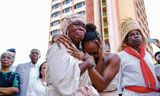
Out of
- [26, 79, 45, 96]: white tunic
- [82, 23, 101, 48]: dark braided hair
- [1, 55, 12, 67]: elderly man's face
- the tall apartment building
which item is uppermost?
the tall apartment building

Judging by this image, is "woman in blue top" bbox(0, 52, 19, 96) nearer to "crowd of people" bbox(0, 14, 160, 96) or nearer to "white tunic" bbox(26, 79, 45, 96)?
"crowd of people" bbox(0, 14, 160, 96)

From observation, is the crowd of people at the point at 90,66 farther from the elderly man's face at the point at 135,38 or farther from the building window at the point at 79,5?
the building window at the point at 79,5

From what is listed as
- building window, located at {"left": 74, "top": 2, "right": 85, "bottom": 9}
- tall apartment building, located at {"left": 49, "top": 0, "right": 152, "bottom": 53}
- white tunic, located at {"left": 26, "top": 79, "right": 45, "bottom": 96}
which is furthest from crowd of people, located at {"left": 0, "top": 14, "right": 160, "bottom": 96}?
building window, located at {"left": 74, "top": 2, "right": 85, "bottom": 9}

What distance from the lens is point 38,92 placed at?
5281 mm

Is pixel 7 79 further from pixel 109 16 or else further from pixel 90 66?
pixel 109 16

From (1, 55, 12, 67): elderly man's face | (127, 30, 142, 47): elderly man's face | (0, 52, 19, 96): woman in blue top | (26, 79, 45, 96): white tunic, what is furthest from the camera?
(26, 79, 45, 96): white tunic

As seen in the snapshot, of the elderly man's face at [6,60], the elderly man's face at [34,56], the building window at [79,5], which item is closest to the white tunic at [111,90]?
the elderly man's face at [6,60]

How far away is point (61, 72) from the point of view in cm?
221

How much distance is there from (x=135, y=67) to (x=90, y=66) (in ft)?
4.41

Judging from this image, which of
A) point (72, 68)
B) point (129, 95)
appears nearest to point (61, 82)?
point (72, 68)

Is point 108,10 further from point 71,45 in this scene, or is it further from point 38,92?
point 71,45

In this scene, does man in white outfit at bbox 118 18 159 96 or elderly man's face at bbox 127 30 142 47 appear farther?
elderly man's face at bbox 127 30 142 47

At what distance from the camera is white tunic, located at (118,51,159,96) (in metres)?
3.45

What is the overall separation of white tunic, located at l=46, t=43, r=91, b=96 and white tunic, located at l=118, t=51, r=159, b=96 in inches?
50.5
